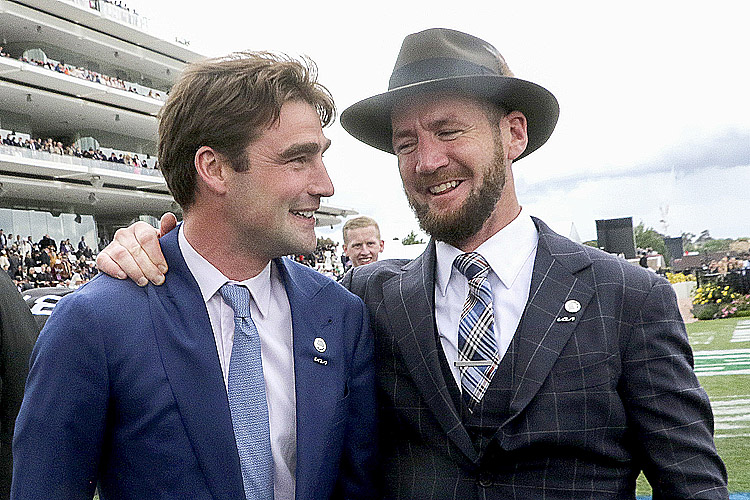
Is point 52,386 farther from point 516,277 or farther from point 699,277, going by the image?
point 699,277

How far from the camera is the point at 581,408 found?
2266mm

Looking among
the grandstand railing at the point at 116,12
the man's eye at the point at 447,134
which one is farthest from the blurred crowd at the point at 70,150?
the man's eye at the point at 447,134

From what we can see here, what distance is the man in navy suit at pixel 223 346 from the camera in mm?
2078

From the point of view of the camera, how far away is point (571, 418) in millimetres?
2258

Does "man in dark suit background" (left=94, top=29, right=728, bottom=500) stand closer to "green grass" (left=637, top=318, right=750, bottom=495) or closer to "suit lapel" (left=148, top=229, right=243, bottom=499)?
"suit lapel" (left=148, top=229, right=243, bottom=499)

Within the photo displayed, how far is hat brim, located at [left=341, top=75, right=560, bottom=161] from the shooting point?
8.39 ft

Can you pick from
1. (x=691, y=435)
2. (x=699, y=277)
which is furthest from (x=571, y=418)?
(x=699, y=277)

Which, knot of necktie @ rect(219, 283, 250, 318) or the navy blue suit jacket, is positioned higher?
knot of necktie @ rect(219, 283, 250, 318)

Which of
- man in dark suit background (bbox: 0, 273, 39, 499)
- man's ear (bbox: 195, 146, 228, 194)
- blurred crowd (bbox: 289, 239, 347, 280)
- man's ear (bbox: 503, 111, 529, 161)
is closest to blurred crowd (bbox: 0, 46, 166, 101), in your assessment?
blurred crowd (bbox: 289, 239, 347, 280)

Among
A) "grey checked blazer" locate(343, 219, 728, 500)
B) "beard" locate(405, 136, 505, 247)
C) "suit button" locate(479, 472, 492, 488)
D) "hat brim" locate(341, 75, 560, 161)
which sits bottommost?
"suit button" locate(479, 472, 492, 488)

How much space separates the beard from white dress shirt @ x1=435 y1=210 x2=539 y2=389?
64 millimetres

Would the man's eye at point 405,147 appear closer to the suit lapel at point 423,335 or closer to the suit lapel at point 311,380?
the suit lapel at point 423,335

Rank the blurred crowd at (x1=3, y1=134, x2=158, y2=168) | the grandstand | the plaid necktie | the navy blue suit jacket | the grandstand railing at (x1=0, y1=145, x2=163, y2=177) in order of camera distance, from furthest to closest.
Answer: the grandstand → the blurred crowd at (x1=3, y1=134, x2=158, y2=168) → the grandstand railing at (x1=0, y1=145, x2=163, y2=177) → the plaid necktie → the navy blue suit jacket

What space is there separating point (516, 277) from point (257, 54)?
1.19 meters
